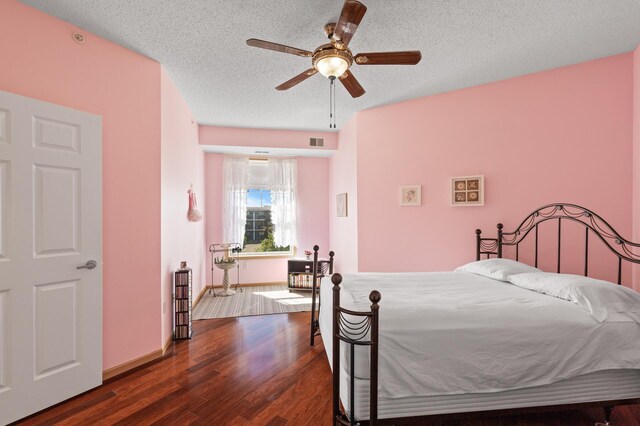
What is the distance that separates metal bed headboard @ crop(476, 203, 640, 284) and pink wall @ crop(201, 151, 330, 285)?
10.6ft

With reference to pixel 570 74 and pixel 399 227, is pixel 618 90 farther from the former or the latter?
pixel 399 227

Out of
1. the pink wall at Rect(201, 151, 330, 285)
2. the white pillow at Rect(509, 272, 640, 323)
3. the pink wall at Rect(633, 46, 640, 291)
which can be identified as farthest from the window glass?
the pink wall at Rect(633, 46, 640, 291)

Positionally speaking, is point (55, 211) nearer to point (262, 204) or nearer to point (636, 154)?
point (262, 204)

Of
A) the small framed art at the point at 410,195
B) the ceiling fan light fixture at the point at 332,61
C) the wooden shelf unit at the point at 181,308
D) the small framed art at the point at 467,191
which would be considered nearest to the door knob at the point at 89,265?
the wooden shelf unit at the point at 181,308

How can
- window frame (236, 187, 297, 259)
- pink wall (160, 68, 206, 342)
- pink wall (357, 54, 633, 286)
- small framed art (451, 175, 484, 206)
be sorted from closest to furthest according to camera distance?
pink wall (357, 54, 633, 286) < pink wall (160, 68, 206, 342) < small framed art (451, 175, 484, 206) < window frame (236, 187, 297, 259)

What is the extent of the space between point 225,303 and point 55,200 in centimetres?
293

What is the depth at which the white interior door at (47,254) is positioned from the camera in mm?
1865

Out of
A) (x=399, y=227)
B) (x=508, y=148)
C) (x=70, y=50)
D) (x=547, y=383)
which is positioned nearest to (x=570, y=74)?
(x=508, y=148)

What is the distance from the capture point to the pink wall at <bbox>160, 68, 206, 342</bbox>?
2.95 metres

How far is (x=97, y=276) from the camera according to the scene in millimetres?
2271

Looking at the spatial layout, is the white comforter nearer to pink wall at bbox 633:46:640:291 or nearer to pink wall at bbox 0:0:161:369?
pink wall at bbox 633:46:640:291

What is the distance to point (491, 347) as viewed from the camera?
1665 millimetres

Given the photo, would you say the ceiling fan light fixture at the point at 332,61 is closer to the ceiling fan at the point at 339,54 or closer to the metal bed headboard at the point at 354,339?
the ceiling fan at the point at 339,54

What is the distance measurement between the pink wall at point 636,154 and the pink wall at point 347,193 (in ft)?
9.51
